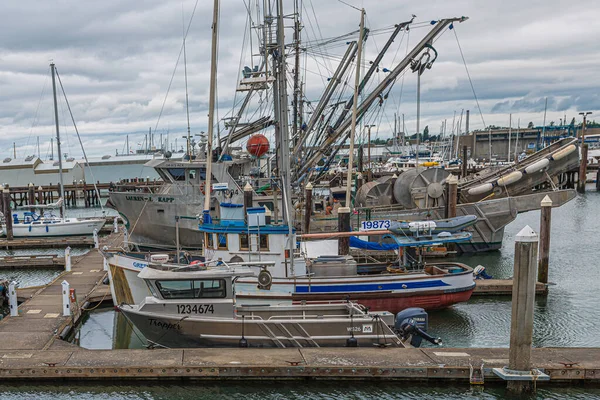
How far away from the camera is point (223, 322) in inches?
536

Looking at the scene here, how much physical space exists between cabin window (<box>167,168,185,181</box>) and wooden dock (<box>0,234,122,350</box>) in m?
7.20

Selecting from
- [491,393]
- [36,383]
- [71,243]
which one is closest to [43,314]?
[36,383]

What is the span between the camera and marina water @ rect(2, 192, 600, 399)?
12203mm

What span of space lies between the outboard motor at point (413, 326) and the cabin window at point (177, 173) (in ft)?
55.7

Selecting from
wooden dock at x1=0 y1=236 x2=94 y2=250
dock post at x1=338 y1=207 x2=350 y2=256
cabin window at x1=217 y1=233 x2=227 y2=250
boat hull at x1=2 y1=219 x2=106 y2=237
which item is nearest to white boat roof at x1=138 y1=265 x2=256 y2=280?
cabin window at x1=217 y1=233 x2=227 y2=250

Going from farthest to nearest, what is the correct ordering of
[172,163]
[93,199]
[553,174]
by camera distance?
1. [93,199]
2. [553,174]
3. [172,163]

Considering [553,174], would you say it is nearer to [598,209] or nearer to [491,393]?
[598,209]

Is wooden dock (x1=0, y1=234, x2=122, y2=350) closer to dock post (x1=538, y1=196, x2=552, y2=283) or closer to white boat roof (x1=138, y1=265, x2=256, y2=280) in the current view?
white boat roof (x1=138, y1=265, x2=256, y2=280)

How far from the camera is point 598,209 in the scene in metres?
48.0

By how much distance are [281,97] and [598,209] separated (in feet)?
136

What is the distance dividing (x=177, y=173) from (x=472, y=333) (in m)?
17.3

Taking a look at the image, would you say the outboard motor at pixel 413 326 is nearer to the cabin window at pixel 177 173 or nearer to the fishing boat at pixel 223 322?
the fishing boat at pixel 223 322

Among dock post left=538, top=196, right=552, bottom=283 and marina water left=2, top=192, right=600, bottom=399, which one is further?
dock post left=538, top=196, right=552, bottom=283

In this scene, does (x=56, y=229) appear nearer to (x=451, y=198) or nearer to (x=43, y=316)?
(x=43, y=316)
